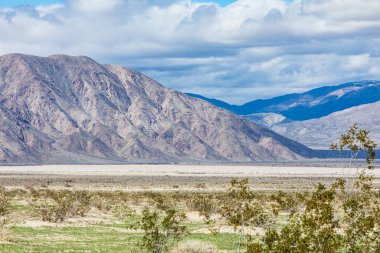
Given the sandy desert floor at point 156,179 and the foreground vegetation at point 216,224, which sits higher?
the foreground vegetation at point 216,224

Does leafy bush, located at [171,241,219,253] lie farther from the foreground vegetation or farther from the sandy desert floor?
the sandy desert floor

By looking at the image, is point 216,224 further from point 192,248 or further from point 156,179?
point 156,179

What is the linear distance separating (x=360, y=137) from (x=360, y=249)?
4.40m

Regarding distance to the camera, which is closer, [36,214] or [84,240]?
[84,240]

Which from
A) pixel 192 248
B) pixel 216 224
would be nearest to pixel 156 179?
pixel 216 224

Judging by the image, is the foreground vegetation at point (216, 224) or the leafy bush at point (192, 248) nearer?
the foreground vegetation at point (216, 224)

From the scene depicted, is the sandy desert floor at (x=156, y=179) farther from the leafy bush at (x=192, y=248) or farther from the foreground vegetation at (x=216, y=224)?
the leafy bush at (x=192, y=248)

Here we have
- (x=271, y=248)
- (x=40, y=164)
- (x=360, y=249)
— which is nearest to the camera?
(x=271, y=248)

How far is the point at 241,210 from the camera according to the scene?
26.5 meters

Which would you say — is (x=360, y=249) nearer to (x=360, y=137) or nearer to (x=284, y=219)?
(x=360, y=137)

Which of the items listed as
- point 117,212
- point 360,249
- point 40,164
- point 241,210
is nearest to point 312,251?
point 360,249

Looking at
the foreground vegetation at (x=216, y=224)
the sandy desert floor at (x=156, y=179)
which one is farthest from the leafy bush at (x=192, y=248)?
the sandy desert floor at (x=156, y=179)

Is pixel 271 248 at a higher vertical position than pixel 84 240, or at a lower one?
higher

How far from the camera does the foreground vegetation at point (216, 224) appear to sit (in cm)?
1586
